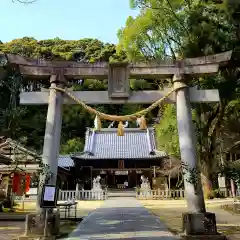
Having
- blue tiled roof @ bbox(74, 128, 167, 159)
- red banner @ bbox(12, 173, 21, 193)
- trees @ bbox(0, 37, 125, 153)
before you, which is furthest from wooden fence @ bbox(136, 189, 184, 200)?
trees @ bbox(0, 37, 125, 153)

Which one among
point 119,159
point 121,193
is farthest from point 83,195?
point 119,159

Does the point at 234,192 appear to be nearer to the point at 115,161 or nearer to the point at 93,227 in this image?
the point at 115,161

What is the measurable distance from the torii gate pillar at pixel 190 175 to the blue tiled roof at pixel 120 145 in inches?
926

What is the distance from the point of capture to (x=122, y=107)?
54.0 m

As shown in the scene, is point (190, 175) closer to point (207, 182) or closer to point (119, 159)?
point (207, 182)

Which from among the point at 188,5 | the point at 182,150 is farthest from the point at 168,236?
the point at 188,5

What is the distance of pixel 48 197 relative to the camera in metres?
7.83

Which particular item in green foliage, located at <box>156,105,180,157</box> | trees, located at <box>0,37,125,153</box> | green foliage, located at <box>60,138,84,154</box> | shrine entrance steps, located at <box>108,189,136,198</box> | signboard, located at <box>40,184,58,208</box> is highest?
trees, located at <box>0,37,125,153</box>

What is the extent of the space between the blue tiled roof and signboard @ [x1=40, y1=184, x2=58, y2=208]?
82.2 feet

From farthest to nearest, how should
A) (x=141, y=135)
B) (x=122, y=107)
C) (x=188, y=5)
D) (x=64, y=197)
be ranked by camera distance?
(x=122, y=107) → (x=141, y=135) → (x=64, y=197) → (x=188, y=5)

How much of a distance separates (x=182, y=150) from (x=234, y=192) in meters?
18.7

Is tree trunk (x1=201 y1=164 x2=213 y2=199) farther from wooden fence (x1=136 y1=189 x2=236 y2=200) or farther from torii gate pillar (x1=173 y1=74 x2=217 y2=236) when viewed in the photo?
torii gate pillar (x1=173 y1=74 x2=217 y2=236)

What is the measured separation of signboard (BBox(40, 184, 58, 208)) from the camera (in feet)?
25.4

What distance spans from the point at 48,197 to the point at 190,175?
386 centimetres
